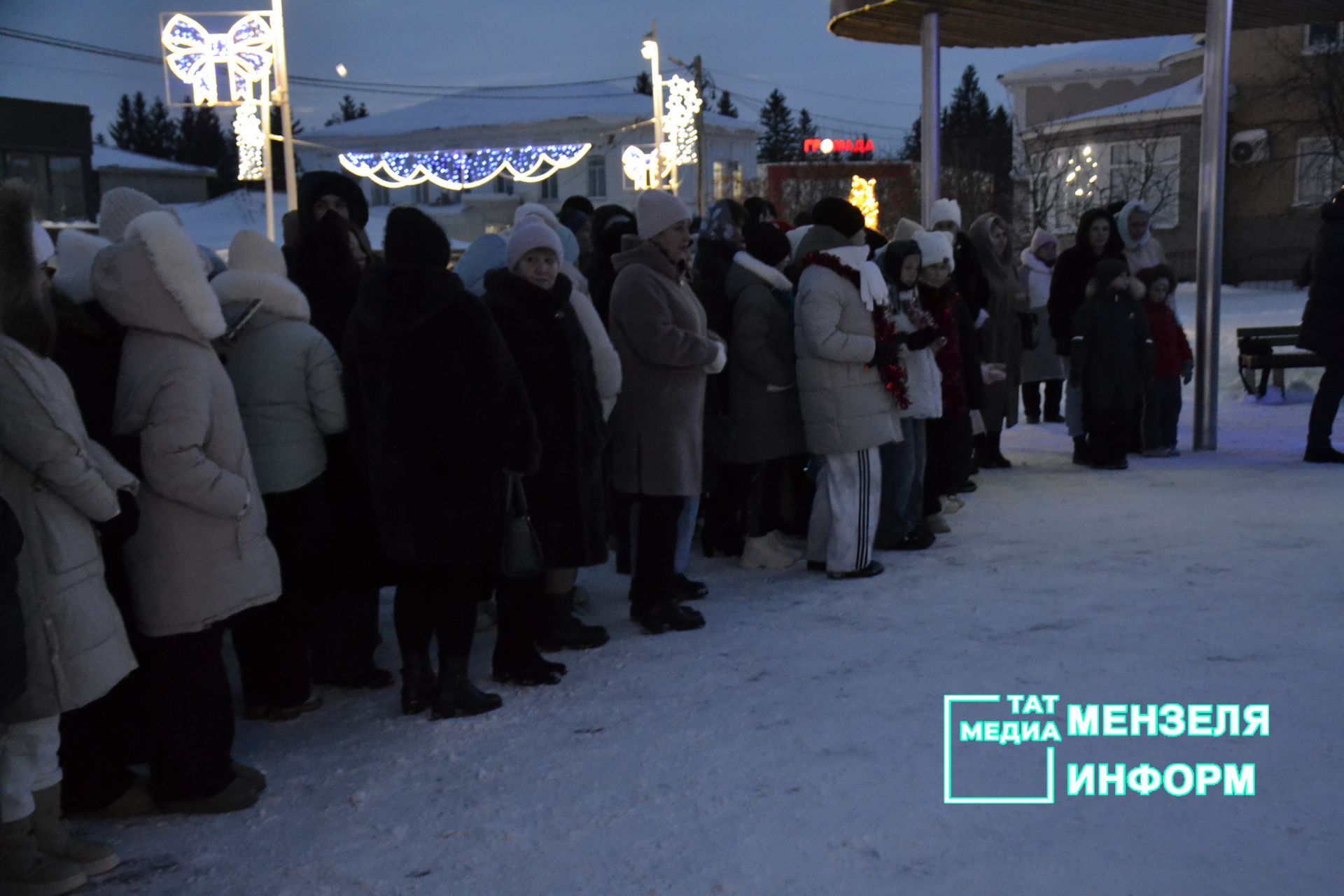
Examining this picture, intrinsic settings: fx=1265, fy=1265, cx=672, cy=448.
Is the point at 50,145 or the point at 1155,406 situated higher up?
the point at 50,145

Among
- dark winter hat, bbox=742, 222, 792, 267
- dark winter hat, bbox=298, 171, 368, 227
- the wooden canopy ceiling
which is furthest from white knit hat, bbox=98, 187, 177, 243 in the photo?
the wooden canopy ceiling

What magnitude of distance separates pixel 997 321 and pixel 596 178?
151ft

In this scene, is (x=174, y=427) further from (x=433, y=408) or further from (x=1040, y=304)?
(x=1040, y=304)

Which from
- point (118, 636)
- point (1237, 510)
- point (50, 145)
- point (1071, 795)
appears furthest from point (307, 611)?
point (50, 145)

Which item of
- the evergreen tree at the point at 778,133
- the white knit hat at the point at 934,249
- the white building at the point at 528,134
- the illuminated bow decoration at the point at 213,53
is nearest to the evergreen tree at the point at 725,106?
the evergreen tree at the point at 778,133

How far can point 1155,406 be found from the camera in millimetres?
9773

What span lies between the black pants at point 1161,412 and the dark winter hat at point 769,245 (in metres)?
4.47

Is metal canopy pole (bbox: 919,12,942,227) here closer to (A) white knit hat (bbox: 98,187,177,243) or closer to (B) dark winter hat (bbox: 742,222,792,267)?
(B) dark winter hat (bbox: 742,222,792,267)

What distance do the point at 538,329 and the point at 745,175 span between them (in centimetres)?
5319

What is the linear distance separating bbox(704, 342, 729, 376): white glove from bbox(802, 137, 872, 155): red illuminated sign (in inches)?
2024

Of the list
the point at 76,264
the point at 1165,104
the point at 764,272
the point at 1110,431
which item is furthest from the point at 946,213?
the point at 1165,104

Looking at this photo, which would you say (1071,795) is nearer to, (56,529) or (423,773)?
(423,773)

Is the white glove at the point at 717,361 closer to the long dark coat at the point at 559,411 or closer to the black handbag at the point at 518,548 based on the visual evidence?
the long dark coat at the point at 559,411

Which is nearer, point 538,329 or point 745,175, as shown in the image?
point 538,329
